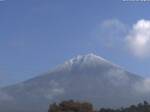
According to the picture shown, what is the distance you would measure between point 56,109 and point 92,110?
3451 mm

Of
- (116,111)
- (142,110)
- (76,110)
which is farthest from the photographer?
(116,111)

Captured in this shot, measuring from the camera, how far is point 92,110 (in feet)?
159

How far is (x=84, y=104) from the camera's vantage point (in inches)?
1897

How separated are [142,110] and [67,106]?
1317 centimetres

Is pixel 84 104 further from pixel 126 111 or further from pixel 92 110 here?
pixel 126 111

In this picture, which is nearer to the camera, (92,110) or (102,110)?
(92,110)

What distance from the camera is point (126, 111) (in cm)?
5969

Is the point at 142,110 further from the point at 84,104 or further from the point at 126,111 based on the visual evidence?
the point at 84,104

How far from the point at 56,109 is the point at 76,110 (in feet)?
6.24

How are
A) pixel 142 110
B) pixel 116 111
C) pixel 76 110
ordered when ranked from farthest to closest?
pixel 116 111
pixel 142 110
pixel 76 110

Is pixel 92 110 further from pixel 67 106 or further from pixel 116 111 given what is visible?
pixel 116 111

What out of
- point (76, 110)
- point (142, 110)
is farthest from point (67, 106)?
point (142, 110)

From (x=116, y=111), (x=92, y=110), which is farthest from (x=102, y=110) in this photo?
(x=92, y=110)

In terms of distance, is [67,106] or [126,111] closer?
[67,106]
